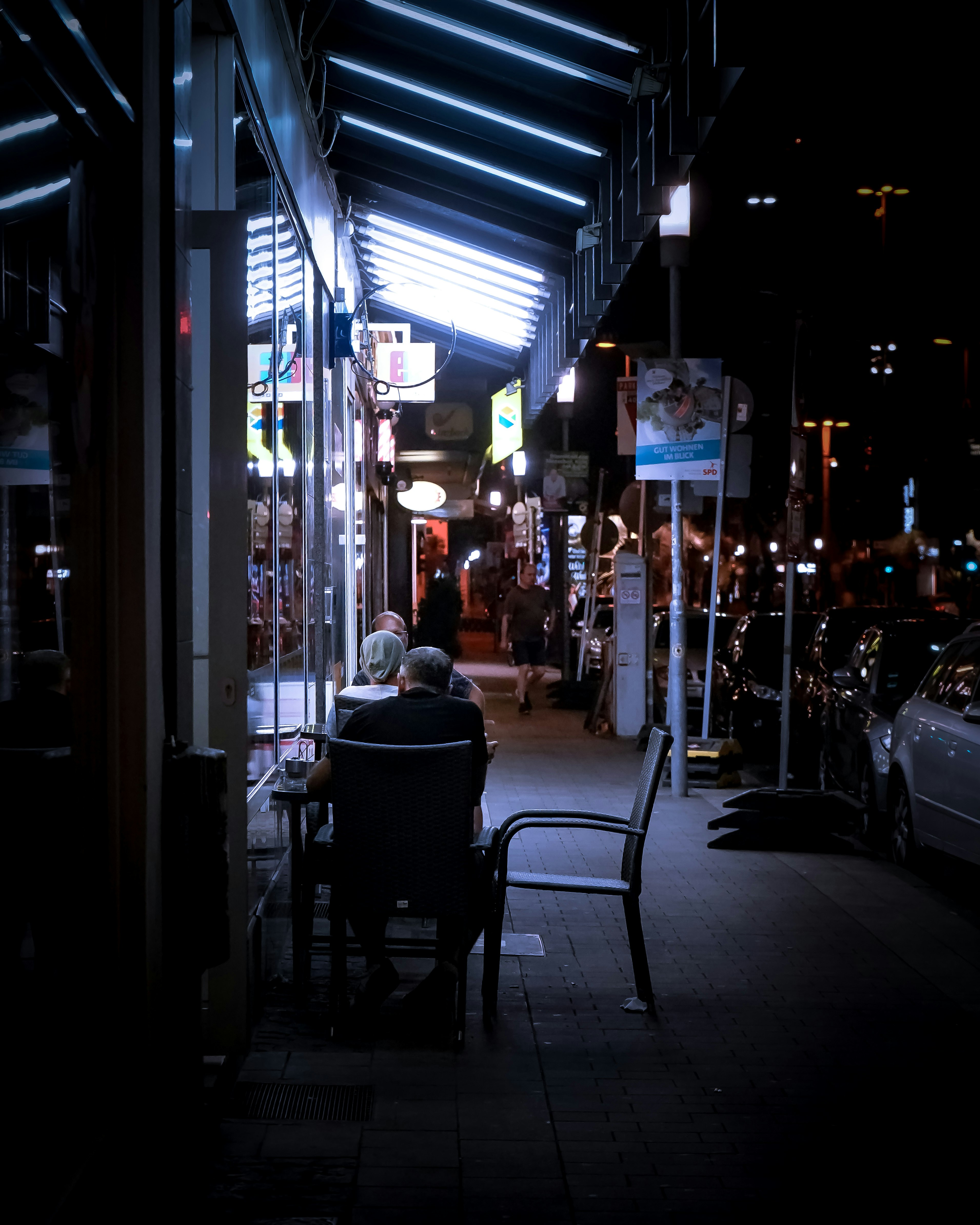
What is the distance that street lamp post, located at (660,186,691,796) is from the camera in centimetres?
1274

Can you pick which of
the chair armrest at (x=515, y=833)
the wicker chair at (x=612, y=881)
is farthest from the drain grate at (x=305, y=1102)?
the chair armrest at (x=515, y=833)

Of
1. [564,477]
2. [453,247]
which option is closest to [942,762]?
[453,247]

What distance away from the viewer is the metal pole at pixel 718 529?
12.9 metres

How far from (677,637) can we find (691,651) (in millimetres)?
6362

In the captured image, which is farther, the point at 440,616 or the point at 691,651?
the point at 440,616

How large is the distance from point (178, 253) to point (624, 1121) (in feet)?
11.0

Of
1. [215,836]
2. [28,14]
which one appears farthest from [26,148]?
[215,836]

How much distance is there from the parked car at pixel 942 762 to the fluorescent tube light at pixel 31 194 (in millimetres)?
6483

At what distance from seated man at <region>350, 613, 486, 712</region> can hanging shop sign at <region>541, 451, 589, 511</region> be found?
1397 cm

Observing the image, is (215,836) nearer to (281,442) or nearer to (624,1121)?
(624,1121)

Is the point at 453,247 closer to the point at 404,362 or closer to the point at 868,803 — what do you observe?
the point at 404,362

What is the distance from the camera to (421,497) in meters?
22.5

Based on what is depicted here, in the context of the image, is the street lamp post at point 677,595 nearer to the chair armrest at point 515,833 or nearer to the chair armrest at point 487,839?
the chair armrest at point 515,833

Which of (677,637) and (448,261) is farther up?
(448,261)
